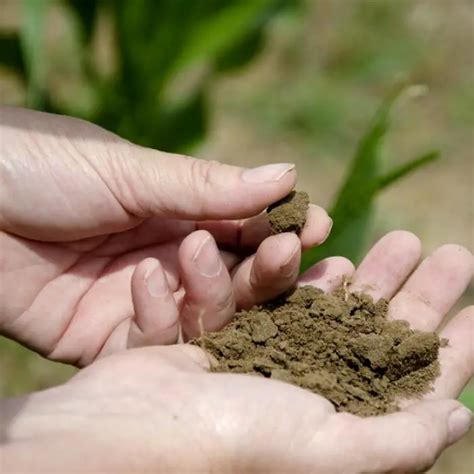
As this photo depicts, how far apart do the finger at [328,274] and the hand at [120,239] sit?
10 centimetres

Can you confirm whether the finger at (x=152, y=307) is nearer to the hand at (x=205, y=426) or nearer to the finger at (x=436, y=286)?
the hand at (x=205, y=426)

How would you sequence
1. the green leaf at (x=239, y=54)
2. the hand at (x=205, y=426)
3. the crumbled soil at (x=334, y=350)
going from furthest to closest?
the green leaf at (x=239, y=54) < the crumbled soil at (x=334, y=350) < the hand at (x=205, y=426)

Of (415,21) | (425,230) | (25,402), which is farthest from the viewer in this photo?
(415,21)

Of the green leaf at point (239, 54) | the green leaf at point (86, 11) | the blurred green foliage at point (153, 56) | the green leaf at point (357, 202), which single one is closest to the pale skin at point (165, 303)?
the green leaf at point (357, 202)

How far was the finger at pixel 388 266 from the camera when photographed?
1.69 meters

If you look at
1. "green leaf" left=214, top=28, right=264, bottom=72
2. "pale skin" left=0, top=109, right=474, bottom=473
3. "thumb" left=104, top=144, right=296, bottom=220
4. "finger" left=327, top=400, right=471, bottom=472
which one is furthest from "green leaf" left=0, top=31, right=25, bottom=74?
"finger" left=327, top=400, right=471, bottom=472

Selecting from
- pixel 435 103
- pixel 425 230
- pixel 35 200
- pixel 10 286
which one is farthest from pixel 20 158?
pixel 435 103

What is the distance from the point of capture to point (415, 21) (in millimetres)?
4426

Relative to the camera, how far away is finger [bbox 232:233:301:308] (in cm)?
152

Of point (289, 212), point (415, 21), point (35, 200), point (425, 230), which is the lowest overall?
point (425, 230)

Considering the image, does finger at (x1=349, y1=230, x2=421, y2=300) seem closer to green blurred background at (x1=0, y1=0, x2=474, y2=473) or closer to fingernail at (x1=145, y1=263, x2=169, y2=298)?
green blurred background at (x1=0, y1=0, x2=474, y2=473)

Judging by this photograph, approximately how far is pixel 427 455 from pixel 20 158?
0.90 meters

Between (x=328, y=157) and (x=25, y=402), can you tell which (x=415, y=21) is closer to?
(x=328, y=157)

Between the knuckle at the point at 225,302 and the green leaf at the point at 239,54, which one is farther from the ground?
the green leaf at the point at 239,54
